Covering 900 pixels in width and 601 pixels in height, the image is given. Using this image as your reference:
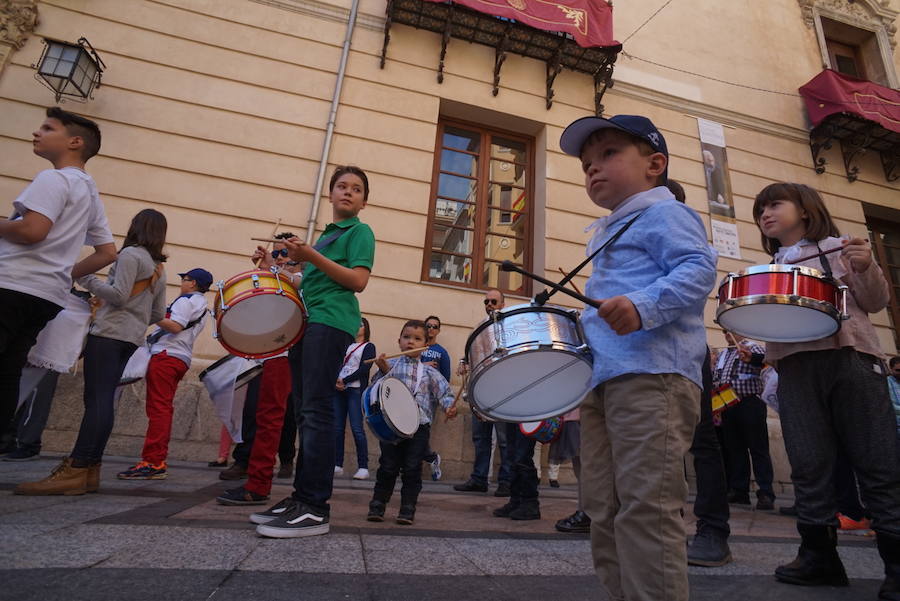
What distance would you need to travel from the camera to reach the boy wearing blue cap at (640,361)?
1.25 m

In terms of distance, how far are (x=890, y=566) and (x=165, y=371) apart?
16.1ft

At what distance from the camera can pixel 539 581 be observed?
1.88 m

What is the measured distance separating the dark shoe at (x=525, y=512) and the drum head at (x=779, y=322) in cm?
195

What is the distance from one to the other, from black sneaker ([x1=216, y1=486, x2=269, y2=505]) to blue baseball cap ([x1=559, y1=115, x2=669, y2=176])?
2787 millimetres

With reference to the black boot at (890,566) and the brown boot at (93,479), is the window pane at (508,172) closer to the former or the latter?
the brown boot at (93,479)

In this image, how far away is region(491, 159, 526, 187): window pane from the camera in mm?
8062

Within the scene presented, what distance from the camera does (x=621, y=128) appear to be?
1588 mm

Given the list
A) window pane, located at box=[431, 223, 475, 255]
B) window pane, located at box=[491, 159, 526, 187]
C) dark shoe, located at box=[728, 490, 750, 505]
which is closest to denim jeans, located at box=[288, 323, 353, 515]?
window pane, located at box=[431, 223, 475, 255]

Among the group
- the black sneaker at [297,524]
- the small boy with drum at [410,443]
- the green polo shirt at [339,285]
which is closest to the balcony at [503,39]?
the small boy with drum at [410,443]

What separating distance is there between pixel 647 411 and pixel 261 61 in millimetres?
7657

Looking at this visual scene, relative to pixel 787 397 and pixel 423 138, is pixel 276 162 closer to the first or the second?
pixel 423 138

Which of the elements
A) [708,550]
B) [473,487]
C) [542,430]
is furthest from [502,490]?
[708,550]

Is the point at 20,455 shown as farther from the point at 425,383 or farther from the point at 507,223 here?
the point at 507,223

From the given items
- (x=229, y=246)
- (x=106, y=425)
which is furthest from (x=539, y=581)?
(x=229, y=246)
